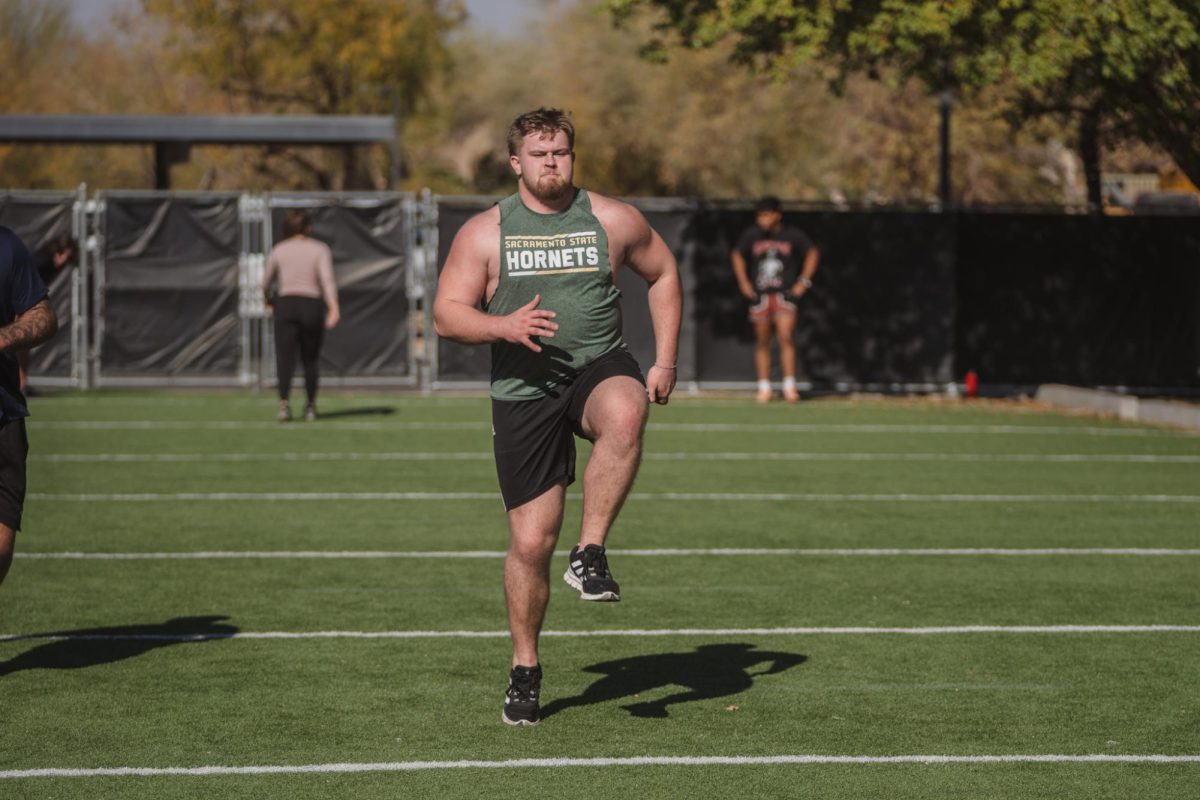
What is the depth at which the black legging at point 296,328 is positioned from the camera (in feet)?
64.3

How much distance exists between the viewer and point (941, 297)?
83.6ft

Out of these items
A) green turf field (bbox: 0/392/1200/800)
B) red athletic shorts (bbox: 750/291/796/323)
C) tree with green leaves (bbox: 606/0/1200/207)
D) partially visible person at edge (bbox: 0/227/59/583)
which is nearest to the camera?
green turf field (bbox: 0/392/1200/800)

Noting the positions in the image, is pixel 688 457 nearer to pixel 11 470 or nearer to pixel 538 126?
pixel 11 470

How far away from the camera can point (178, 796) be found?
6086 mm

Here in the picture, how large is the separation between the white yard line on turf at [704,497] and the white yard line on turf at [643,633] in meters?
5.13

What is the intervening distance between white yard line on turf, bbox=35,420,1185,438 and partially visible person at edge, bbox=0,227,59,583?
40.1 ft

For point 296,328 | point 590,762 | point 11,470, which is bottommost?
point 590,762

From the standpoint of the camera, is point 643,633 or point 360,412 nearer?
point 643,633

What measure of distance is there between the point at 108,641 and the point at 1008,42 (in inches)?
522

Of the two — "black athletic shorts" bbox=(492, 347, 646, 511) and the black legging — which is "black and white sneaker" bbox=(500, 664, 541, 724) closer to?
"black athletic shorts" bbox=(492, 347, 646, 511)

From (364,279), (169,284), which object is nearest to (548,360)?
(364,279)

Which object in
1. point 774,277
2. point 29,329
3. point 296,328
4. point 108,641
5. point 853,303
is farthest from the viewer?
point 853,303

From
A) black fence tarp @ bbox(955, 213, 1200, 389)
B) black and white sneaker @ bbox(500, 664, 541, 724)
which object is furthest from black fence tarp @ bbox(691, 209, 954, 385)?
black and white sneaker @ bbox(500, 664, 541, 724)

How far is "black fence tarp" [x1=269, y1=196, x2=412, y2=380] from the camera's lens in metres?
25.6
